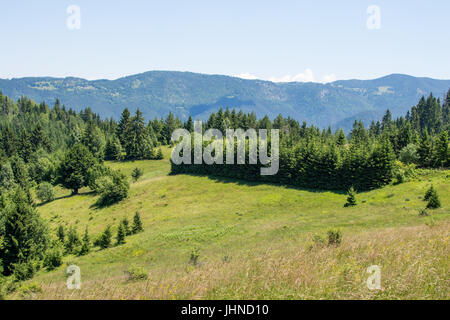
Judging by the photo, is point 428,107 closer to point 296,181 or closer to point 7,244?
point 296,181

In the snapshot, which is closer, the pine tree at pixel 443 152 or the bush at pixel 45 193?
the pine tree at pixel 443 152

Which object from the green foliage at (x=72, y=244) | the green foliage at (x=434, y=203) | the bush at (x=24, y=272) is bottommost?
the green foliage at (x=72, y=244)

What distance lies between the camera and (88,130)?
133m

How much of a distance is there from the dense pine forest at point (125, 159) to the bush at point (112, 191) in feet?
0.77

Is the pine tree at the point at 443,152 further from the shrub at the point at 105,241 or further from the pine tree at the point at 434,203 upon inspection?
the shrub at the point at 105,241

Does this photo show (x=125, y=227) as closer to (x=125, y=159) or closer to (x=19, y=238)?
(x=19, y=238)

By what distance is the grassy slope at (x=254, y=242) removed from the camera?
26.7 ft

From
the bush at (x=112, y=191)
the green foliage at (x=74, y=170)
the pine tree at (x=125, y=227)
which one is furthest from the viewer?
the green foliage at (x=74, y=170)

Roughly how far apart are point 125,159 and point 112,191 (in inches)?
2095

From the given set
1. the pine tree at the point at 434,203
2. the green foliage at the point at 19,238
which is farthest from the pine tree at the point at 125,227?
the pine tree at the point at 434,203

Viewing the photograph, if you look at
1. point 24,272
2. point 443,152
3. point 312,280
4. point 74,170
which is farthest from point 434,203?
point 74,170

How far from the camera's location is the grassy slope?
8.14 meters

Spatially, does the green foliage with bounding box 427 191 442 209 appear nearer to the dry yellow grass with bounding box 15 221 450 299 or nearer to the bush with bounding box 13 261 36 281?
the dry yellow grass with bounding box 15 221 450 299
